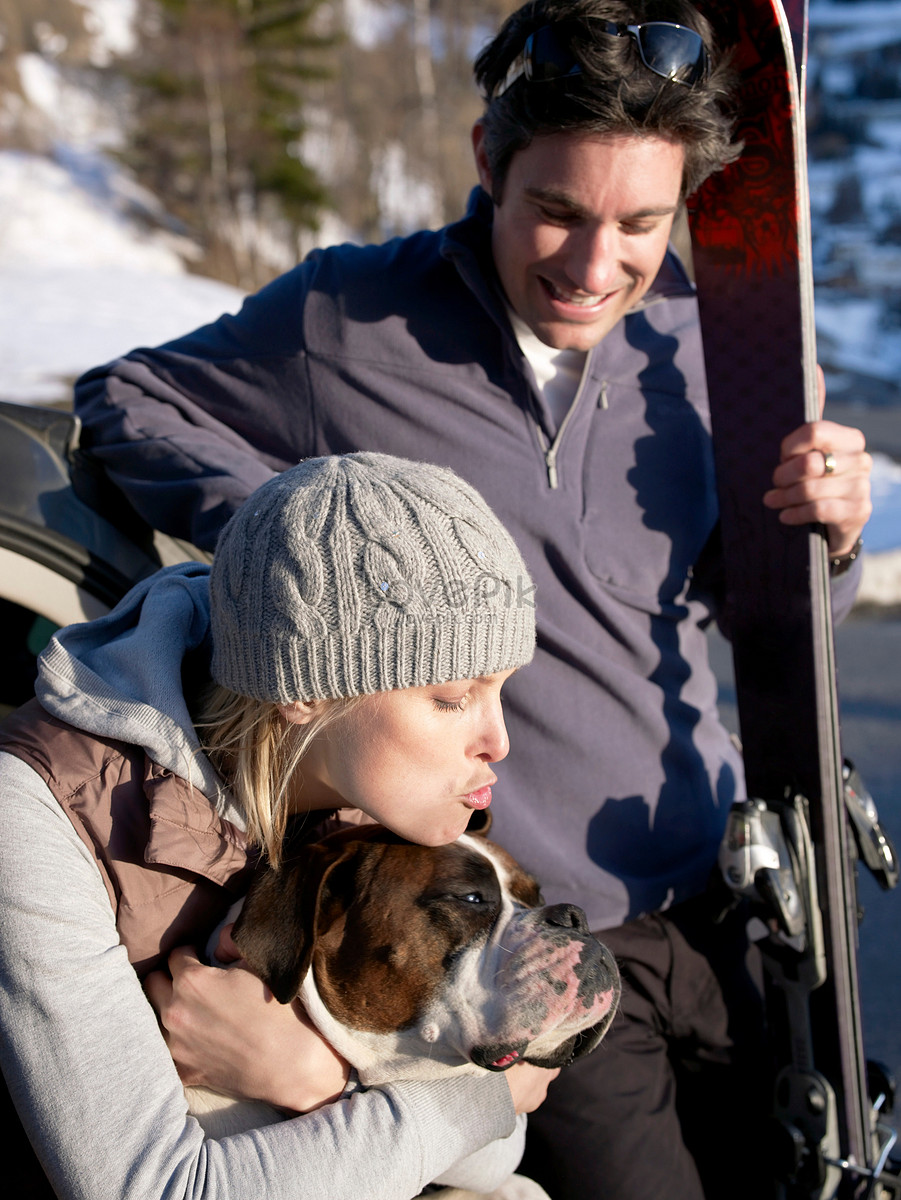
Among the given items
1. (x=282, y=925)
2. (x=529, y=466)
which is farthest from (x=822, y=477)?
(x=282, y=925)

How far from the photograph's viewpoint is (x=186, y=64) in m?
26.7

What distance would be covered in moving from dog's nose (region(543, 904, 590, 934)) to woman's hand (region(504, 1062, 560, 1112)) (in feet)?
0.84

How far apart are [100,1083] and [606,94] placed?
1747 mm

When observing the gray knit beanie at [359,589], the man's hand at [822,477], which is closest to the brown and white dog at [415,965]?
the gray knit beanie at [359,589]

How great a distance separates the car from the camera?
189 centimetres

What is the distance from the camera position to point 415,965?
1423mm

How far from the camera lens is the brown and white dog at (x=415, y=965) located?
4.51 ft

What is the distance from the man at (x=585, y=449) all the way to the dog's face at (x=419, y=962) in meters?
0.45

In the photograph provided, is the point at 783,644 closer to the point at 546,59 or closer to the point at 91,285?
the point at 546,59

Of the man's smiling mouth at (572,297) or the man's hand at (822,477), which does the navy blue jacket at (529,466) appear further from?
the man's hand at (822,477)

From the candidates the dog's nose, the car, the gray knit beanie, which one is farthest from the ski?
the car

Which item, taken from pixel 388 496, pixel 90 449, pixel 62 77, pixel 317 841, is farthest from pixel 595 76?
pixel 62 77

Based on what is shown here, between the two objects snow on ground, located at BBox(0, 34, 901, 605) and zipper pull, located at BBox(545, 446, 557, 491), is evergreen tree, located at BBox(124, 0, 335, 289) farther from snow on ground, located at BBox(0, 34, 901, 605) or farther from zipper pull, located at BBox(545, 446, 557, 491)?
zipper pull, located at BBox(545, 446, 557, 491)

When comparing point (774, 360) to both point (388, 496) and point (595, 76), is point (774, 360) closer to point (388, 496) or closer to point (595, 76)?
point (595, 76)
